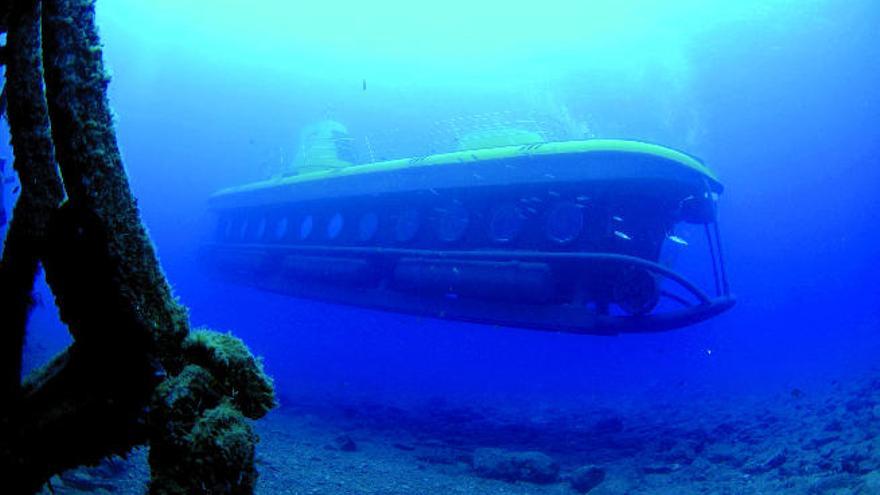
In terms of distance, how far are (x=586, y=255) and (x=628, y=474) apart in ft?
9.92

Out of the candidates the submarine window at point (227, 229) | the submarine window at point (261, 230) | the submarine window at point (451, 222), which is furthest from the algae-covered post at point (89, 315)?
the submarine window at point (227, 229)

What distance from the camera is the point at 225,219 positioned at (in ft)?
41.0

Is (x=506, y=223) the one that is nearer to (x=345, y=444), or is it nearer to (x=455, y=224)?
(x=455, y=224)

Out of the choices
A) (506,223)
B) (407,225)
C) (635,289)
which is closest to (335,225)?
(407,225)

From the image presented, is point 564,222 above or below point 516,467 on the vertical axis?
above

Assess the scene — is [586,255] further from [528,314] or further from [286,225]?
[286,225]

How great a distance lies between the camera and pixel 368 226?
8.55 metres

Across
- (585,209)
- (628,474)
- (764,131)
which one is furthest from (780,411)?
(764,131)

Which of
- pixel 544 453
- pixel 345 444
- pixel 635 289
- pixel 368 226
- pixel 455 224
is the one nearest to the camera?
pixel 635 289

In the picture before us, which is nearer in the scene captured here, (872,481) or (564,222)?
(872,481)

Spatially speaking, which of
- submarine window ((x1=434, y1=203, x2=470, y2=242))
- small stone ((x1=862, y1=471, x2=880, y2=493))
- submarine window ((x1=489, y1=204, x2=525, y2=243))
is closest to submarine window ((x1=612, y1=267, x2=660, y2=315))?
submarine window ((x1=489, y1=204, x2=525, y2=243))

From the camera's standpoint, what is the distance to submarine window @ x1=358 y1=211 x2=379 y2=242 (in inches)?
332

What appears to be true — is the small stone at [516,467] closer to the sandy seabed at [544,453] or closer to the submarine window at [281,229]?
the sandy seabed at [544,453]

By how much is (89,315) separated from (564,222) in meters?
5.90
